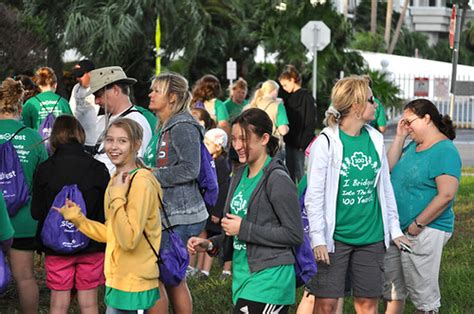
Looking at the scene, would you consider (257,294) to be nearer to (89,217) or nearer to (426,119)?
(89,217)

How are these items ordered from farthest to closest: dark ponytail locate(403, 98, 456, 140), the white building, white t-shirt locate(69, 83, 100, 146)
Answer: the white building
white t-shirt locate(69, 83, 100, 146)
dark ponytail locate(403, 98, 456, 140)

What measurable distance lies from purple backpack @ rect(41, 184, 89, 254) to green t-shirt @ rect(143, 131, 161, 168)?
2.01ft

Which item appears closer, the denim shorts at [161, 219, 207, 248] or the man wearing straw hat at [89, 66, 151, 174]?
the denim shorts at [161, 219, 207, 248]

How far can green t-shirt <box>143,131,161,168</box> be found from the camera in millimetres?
7320

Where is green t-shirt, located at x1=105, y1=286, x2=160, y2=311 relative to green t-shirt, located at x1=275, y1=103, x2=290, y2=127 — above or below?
below

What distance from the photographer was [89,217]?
7008mm

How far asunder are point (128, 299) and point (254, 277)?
0.81 meters

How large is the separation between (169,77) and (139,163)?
1055 mm

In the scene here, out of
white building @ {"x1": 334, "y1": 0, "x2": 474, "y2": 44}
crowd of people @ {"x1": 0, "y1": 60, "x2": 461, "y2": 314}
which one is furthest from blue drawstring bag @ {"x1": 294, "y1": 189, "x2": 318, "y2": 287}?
white building @ {"x1": 334, "y1": 0, "x2": 474, "y2": 44}

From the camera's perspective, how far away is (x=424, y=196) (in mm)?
7402

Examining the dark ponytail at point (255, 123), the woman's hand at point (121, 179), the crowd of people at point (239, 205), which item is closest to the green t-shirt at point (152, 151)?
the crowd of people at point (239, 205)

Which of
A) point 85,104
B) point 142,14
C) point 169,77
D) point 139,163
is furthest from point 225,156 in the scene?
point 142,14

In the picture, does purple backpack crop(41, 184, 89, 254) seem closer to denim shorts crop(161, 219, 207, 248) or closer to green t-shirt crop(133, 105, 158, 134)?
denim shorts crop(161, 219, 207, 248)

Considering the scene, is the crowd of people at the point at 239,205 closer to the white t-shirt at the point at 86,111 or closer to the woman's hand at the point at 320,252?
the woman's hand at the point at 320,252
